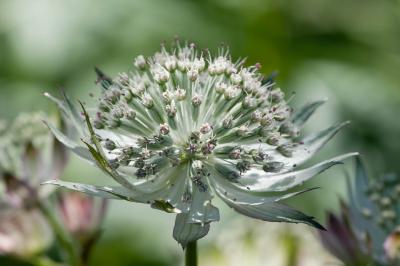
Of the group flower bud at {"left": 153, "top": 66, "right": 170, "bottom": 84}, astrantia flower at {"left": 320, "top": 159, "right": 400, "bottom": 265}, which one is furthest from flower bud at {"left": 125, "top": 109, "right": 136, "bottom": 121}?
astrantia flower at {"left": 320, "top": 159, "right": 400, "bottom": 265}

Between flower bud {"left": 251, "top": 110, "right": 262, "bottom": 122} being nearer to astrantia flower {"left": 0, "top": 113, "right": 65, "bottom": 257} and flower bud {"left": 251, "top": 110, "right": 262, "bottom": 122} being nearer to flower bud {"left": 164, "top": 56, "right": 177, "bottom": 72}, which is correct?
flower bud {"left": 164, "top": 56, "right": 177, "bottom": 72}

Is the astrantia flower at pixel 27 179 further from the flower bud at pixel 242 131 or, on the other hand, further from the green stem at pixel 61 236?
the flower bud at pixel 242 131

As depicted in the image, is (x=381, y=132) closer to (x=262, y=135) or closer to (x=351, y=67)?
(x=351, y=67)

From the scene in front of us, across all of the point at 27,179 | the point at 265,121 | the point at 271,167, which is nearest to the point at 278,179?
the point at 271,167

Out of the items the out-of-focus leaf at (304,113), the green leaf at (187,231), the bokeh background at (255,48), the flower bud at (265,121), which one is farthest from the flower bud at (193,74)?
the bokeh background at (255,48)

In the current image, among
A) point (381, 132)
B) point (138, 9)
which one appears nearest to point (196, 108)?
point (381, 132)

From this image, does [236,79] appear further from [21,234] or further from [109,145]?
[21,234]
